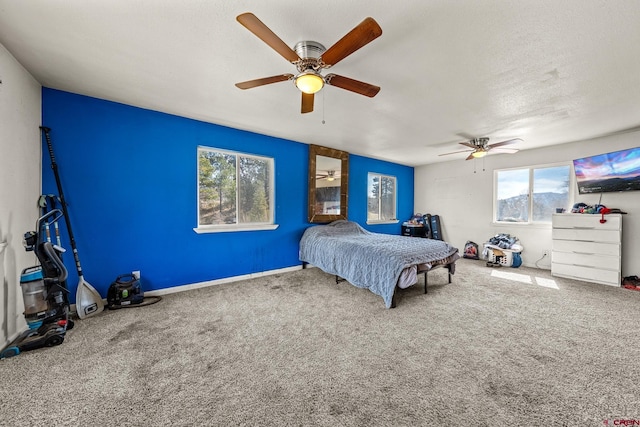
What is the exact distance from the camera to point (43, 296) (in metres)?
2.18

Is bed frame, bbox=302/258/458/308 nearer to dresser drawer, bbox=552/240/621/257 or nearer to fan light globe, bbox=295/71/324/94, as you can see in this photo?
dresser drawer, bbox=552/240/621/257

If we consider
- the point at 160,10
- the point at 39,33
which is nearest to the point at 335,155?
the point at 160,10

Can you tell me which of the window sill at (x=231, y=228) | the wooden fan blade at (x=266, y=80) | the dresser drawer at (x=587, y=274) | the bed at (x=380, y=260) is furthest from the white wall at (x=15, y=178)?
the dresser drawer at (x=587, y=274)

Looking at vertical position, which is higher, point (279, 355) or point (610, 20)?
point (610, 20)

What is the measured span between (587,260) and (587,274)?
230mm

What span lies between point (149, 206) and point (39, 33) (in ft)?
6.21

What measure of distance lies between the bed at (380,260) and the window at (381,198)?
217cm

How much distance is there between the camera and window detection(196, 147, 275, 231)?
12.0 ft

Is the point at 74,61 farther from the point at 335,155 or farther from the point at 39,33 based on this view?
the point at 335,155

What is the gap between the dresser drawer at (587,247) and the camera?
3713 millimetres

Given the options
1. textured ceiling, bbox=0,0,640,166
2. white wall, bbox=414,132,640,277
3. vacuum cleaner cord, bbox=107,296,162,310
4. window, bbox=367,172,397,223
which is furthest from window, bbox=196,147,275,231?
white wall, bbox=414,132,640,277

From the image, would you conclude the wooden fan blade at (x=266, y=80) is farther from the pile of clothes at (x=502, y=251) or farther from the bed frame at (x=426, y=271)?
the pile of clothes at (x=502, y=251)

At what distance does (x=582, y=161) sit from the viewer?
13.5 ft

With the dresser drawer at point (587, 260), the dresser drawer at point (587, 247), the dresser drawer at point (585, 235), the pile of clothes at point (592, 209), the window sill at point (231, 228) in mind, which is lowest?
the dresser drawer at point (587, 260)
